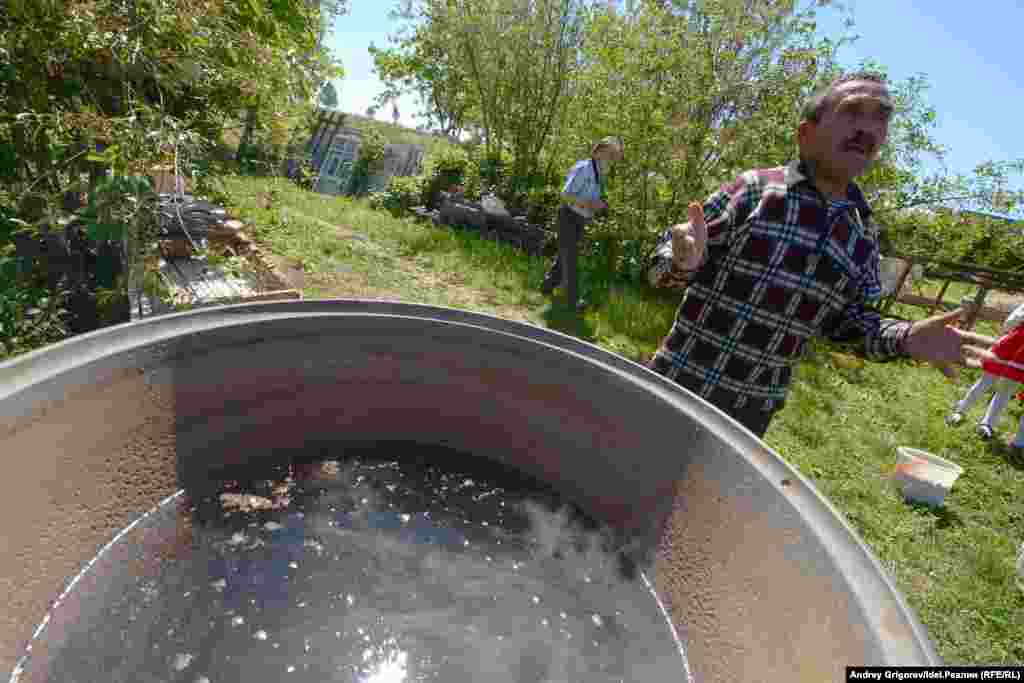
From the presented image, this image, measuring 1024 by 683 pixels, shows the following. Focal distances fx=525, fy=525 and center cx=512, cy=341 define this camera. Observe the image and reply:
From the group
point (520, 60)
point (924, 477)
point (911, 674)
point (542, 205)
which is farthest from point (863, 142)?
point (520, 60)

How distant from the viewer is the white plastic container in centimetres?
347

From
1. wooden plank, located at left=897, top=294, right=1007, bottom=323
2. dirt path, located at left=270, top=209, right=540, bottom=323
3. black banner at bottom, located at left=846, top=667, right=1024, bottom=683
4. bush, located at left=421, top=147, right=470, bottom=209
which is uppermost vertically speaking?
wooden plank, located at left=897, top=294, right=1007, bottom=323

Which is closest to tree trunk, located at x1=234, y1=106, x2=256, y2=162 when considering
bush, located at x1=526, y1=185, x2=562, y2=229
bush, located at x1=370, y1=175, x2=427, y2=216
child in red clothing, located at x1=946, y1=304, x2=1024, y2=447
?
bush, located at x1=526, y1=185, x2=562, y2=229

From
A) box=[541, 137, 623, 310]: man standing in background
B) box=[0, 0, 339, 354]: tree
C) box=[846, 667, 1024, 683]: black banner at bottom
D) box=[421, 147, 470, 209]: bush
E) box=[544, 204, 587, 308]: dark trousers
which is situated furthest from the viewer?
box=[421, 147, 470, 209]: bush

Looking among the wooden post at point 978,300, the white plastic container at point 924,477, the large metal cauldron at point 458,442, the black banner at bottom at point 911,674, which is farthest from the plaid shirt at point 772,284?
the wooden post at point 978,300

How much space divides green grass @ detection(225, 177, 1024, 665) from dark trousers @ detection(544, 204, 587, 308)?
0.89ft

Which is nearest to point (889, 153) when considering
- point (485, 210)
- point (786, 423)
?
point (786, 423)

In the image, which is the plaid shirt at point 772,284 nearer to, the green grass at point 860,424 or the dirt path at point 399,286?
the green grass at point 860,424

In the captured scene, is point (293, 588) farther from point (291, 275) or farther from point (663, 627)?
point (291, 275)

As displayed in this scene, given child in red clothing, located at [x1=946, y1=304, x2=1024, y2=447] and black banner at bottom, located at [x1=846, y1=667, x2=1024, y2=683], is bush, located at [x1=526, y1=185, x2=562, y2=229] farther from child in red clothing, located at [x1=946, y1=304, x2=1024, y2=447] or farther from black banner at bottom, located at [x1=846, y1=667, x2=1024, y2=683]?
black banner at bottom, located at [x1=846, y1=667, x2=1024, y2=683]

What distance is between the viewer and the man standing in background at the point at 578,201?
520 cm

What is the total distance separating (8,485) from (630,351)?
445cm

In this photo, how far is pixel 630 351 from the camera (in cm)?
491

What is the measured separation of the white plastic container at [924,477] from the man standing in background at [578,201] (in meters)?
3.12
